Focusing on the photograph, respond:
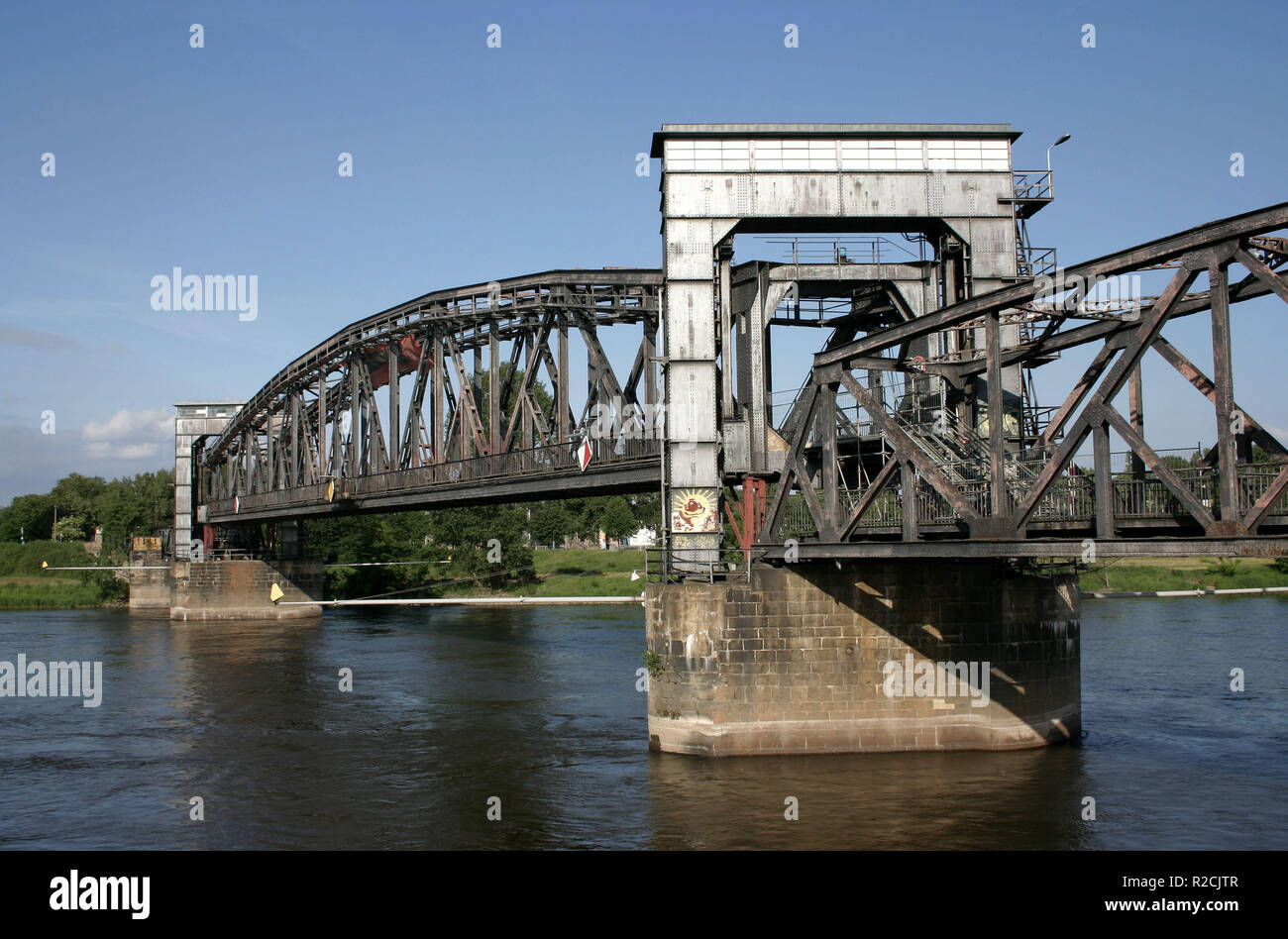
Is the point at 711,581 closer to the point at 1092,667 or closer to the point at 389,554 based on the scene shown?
the point at 1092,667

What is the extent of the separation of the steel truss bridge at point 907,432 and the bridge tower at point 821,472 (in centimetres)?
75

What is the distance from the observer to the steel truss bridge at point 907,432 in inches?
623

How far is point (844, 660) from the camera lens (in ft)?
80.2

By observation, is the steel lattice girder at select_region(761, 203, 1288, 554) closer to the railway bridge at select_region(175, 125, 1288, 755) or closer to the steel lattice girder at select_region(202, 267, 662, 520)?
the railway bridge at select_region(175, 125, 1288, 755)

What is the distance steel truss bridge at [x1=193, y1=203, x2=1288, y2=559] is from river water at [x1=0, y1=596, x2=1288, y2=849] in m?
5.01

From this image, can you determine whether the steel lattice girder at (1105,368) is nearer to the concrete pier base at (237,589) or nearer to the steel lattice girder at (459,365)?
the steel lattice girder at (459,365)

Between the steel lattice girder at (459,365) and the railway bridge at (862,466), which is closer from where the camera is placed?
the railway bridge at (862,466)

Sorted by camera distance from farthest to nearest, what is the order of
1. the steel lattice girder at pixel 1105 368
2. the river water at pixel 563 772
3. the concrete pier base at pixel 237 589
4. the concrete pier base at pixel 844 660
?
the concrete pier base at pixel 237 589
the concrete pier base at pixel 844 660
the river water at pixel 563 772
the steel lattice girder at pixel 1105 368

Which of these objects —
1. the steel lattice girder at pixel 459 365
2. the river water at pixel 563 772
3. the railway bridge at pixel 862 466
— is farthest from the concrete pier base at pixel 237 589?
the railway bridge at pixel 862 466

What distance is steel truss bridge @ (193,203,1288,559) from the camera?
52.0ft

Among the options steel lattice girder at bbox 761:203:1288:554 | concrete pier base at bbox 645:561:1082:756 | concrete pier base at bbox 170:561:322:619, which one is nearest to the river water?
concrete pier base at bbox 645:561:1082:756
